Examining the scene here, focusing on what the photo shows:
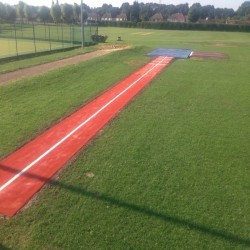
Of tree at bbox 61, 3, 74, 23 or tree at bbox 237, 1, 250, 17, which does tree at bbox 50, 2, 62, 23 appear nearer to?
tree at bbox 61, 3, 74, 23

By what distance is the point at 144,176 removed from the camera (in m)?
7.69

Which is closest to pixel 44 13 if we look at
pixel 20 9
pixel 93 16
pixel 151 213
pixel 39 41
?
pixel 20 9

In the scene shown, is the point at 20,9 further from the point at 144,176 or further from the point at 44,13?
the point at 144,176

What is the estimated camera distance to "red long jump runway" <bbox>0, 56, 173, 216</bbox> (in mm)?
6836

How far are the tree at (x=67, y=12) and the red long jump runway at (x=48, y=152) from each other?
77.7 metres

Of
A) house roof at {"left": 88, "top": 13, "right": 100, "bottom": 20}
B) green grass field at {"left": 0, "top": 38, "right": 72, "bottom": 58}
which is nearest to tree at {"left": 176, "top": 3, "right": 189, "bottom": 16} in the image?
house roof at {"left": 88, "top": 13, "right": 100, "bottom": 20}

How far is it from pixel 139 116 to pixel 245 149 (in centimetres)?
396

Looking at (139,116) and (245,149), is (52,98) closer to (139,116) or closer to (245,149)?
(139,116)

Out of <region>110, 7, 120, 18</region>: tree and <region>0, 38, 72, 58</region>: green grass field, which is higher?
<region>110, 7, 120, 18</region>: tree

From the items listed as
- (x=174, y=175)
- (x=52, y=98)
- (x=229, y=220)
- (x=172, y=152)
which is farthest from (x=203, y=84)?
(x=229, y=220)

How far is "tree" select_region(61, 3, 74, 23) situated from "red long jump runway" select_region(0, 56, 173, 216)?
7765cm

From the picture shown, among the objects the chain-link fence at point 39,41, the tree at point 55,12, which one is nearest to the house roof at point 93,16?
the tree at point 55,12

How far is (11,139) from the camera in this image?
9.39 meters

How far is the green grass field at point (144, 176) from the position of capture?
5762 mm
